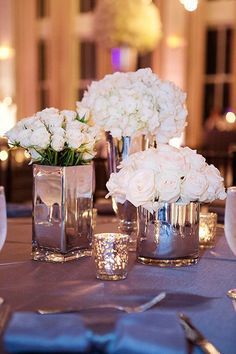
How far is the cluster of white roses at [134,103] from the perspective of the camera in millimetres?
1657

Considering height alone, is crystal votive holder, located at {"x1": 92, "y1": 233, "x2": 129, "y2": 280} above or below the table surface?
above

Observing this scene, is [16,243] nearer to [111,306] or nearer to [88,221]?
[88,221]

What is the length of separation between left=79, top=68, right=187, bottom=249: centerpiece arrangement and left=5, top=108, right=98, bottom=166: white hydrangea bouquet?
0.14 meters

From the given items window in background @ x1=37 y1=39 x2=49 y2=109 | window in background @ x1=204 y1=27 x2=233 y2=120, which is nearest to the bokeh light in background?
window in background @ x1=204 y1=27 x2=233 y2=120

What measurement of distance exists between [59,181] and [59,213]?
0.08 metres

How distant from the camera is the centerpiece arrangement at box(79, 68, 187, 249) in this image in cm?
166

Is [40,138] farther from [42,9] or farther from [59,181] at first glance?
[42,9]

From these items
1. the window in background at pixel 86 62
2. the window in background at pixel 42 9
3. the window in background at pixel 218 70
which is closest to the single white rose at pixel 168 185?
the window in background at pixel 218 70

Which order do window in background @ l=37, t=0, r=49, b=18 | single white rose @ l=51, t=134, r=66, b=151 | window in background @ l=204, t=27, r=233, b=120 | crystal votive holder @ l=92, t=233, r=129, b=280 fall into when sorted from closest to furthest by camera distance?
crystal votive holder @ l=92, t=233, r=129, b=280 < single white rose @ l=51, t=134, r=66, b=151 < window in background @ l=204, t=27, r=233, b=120 < window in background @ l=37, t=0, r=49, b=18

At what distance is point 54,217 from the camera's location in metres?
1.49

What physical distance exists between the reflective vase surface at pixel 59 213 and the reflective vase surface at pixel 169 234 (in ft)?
0.52

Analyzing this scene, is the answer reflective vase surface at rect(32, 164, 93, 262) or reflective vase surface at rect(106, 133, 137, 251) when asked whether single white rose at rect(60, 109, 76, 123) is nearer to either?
reflective vase surface at rect(32, 164, 93, 262)

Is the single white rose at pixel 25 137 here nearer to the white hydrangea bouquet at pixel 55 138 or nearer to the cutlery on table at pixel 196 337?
the white hydrangea bouquet at pixel 55 138

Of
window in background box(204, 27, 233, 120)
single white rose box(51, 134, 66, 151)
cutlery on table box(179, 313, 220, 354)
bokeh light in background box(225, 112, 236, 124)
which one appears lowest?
cutlery on table box(179, 313, 220, 354)
